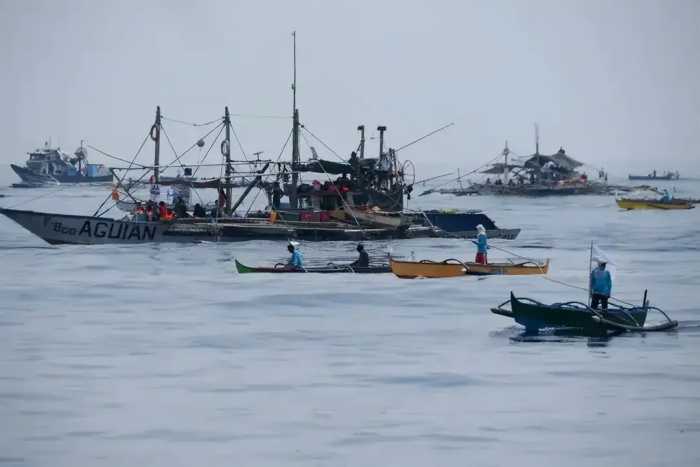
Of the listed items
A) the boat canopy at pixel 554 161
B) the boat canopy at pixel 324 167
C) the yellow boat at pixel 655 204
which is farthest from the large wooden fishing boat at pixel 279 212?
the boat canopy at pixel 554 161

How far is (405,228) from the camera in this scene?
68938mm

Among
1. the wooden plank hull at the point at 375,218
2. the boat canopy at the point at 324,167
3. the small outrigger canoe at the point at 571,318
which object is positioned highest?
the boat canopy at the point at 324,167

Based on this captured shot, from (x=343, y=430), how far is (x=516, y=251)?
47203 millimetres

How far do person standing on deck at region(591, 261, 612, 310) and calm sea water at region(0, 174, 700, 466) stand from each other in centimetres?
117

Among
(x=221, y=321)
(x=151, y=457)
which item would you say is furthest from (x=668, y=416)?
(x=221, y=321)

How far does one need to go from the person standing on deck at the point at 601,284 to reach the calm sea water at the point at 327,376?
117 cm

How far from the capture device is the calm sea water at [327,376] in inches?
840

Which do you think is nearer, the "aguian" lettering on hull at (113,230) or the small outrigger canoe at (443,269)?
the small outrigger canoe at (443,269)

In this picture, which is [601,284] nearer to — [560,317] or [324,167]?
[560,317]

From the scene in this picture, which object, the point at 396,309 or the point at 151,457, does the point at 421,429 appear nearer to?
the point at 151,457

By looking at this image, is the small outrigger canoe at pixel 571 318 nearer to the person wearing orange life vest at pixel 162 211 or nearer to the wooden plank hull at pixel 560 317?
the wooden plank hull at pixel 560 317

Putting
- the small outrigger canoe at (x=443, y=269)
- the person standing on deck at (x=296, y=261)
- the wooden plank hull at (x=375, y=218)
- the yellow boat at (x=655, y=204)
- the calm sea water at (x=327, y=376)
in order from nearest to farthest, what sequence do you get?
the calm sea water at (x=327, y=376) → the person standing on deck at (x=296, y=261) → the small outrigger canoe at (x=443, y=269) → the wooden plank hull at (x=375, y=218) → the yellow boat at (x=655, y=204)

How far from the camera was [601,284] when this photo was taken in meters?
32.3

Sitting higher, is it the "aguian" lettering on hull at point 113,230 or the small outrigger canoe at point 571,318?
the "aguian" lettering on hull at point 113,230
